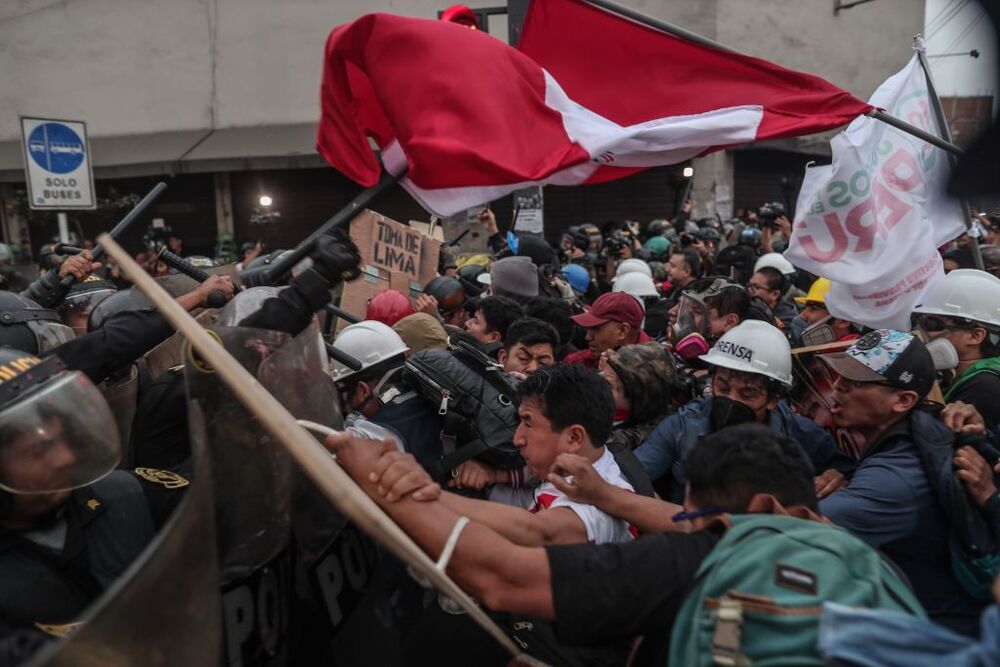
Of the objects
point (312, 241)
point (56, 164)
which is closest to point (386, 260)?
point (56, 164)

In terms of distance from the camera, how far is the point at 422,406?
3062mm

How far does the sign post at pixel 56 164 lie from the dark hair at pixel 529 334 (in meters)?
6.43

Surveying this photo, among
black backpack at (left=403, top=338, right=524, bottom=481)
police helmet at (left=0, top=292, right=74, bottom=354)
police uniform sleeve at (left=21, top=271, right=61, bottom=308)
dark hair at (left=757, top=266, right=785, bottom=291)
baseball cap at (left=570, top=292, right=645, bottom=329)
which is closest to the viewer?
black backpack at (left=403, top=338, right=524, bottom=481)

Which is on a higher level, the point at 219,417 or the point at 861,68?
the point at 861,68

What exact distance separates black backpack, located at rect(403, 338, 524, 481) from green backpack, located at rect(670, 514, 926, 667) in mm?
1343

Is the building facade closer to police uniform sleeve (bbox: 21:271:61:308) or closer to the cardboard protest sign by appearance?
the cardboard protest sign

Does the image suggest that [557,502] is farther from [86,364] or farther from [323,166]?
[323,166]

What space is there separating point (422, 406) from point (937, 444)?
5.93 ft

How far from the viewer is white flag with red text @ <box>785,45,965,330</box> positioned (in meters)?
3.97

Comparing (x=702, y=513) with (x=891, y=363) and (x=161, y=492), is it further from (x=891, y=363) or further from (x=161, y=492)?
(x=161, y=492)

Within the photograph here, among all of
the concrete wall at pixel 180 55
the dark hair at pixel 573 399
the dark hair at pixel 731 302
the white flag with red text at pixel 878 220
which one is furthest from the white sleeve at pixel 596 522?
the concrete wall at pixel 180 55

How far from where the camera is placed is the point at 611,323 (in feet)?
15.8

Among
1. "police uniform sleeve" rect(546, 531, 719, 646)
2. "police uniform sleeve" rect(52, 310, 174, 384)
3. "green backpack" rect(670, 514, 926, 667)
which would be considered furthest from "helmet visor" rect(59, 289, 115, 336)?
"green backpack" rect(670, 514, 926, 667)

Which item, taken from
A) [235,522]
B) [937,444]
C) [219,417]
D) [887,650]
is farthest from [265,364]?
[937,444]
